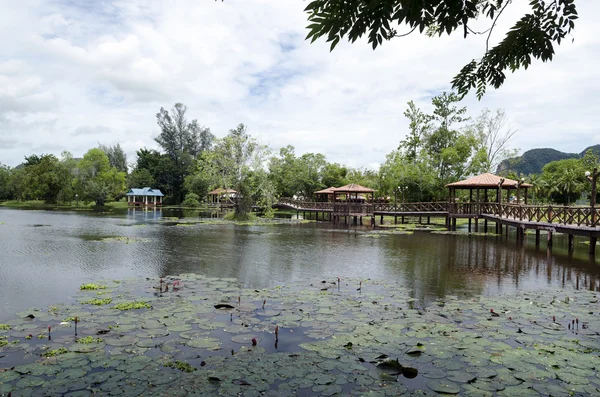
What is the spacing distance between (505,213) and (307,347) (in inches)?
902

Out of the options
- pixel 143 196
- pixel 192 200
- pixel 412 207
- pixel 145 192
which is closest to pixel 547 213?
pixel 412 207

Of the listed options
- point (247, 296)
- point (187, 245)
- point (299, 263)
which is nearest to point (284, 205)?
point (187, 245)

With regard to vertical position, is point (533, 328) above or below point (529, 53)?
below

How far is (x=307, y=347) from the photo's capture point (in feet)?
19.6

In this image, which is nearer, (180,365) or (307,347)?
(180,365)

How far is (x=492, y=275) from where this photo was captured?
40.7 ft

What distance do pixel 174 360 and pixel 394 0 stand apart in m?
4.86

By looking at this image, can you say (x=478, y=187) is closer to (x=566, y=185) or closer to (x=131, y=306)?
(x=131, y=306)

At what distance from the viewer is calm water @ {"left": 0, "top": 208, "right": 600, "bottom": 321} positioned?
414 inches

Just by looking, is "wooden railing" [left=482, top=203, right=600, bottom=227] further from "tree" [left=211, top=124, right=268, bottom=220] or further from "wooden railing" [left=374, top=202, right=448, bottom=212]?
"tree" [left=211, top=124, right=268, bottom=220]

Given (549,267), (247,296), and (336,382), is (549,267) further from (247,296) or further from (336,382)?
(336,382)

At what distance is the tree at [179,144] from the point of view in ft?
238

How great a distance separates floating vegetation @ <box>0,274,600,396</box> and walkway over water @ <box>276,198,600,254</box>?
982 centimetres

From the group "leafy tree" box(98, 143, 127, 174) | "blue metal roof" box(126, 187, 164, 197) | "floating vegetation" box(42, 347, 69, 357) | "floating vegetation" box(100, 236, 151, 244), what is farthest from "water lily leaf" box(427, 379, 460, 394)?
"leafy tree" box(98, 143, 127, 174)
